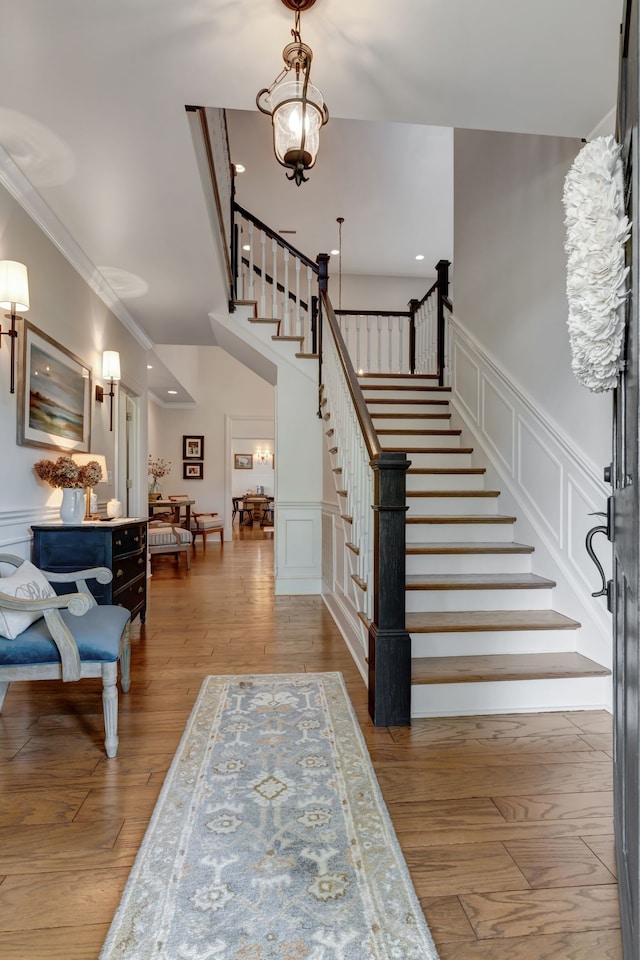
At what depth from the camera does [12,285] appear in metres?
2.47

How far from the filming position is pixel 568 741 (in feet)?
7.10

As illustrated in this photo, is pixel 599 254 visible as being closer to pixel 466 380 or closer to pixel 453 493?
pixel 453 493

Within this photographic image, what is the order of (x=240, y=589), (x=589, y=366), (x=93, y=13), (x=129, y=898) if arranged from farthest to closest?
(x=240, y=589) < (x=93, y=13) < (x=129, y=898) < (x=589, y=366)

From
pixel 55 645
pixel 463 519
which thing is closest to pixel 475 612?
pixel 463 519

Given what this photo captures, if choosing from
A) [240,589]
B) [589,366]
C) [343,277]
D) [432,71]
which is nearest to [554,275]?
[432,71]

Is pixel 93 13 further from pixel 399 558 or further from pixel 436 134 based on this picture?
pixel 436 134

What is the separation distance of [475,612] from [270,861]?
5.80 feet

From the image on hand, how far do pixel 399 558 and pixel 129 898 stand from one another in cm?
148

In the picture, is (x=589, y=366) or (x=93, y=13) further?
(x=93, y=13)

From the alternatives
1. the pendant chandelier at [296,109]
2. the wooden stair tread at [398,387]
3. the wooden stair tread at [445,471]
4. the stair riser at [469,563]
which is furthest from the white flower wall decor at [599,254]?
the wooden stair tread at [398,387]

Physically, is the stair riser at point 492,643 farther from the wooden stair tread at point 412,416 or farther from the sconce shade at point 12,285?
the sconce shade at point 12,285

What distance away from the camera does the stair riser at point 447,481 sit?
153 inches

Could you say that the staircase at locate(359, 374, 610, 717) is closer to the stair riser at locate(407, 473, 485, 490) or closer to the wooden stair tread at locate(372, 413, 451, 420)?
the stair riser at locate(407, 473, 485, 490)

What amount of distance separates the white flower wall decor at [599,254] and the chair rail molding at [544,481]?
1.89m
